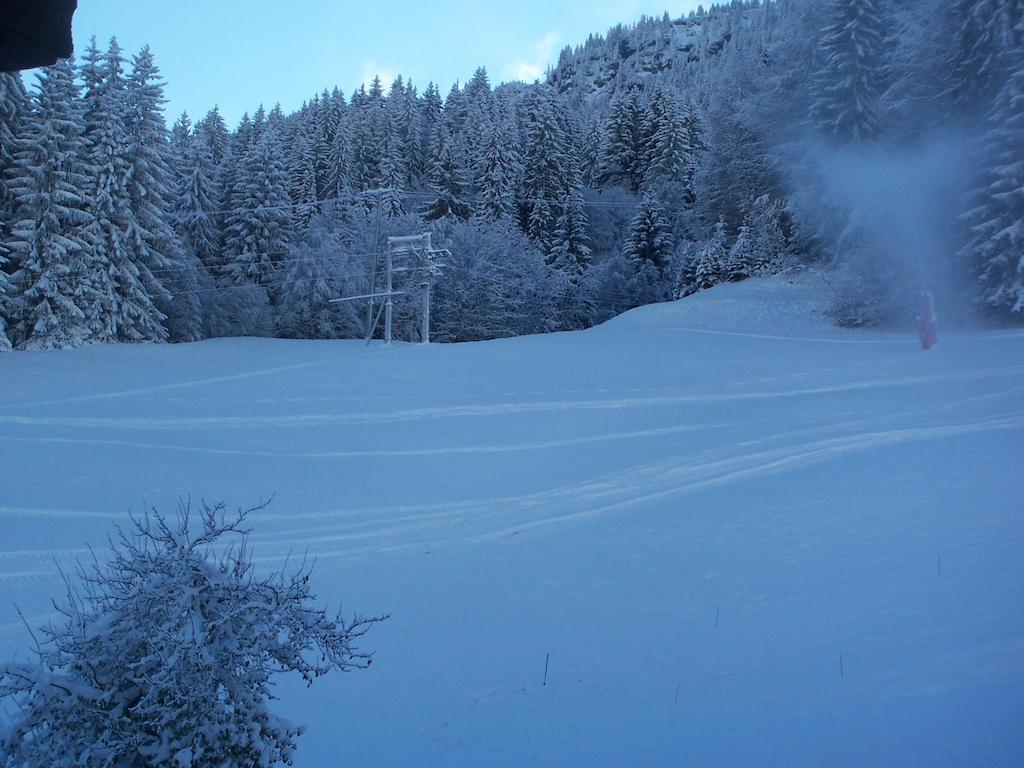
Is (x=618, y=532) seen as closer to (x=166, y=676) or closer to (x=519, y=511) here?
(x=519, y=511)

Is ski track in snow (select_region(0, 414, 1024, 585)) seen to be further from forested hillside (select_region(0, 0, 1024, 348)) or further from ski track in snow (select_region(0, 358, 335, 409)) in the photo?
forested hillside (select_region(0, 0, 1024, 348))

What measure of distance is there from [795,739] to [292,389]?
18.3m

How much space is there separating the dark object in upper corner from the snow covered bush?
2.08 metres

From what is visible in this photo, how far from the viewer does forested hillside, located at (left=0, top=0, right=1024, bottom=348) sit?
76.5ft

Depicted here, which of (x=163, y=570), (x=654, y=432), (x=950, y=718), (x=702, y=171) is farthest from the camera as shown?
(x=702, y=171)

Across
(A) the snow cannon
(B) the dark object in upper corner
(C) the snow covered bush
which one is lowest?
(C) the snow covered bush

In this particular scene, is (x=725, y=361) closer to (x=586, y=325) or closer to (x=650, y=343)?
(x=650, y=343)

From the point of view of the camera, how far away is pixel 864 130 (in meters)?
26.5

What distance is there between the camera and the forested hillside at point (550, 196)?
23312mm

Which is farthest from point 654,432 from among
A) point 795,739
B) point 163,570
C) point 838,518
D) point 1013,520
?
point 163,570

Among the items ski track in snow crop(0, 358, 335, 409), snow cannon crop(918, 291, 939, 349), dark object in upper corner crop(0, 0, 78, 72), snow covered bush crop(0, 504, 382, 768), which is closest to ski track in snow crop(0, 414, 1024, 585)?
snow covered bush crop(0, 504, 382, 768)

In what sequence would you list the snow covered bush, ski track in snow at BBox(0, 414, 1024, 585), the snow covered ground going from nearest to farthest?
the snow covered bush < the snow covered ground < ski track in snow at BBox(0, 414, 1024, 585)

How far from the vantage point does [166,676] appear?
126 inches

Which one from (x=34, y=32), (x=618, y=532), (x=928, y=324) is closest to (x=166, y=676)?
(x=34, y=32)
